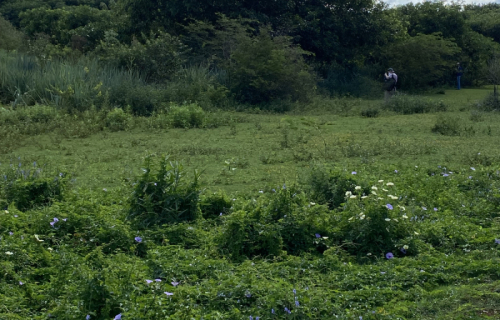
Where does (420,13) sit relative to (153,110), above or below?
above

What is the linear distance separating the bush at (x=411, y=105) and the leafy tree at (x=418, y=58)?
6.54 m

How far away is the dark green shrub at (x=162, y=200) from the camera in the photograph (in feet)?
16.4

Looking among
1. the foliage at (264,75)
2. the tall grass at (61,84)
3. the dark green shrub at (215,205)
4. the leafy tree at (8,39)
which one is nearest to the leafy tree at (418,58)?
the foliage at (264,75)

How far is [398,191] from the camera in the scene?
5.80 metres

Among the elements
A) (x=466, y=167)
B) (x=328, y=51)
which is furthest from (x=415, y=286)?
(x=328, y=51)

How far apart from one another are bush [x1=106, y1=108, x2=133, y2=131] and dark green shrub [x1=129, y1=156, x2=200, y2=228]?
6730 millimetres

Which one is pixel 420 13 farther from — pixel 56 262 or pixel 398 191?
pixel 56 262

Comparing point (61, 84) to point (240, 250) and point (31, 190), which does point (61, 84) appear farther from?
point (240, 250)

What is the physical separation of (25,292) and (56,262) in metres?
0.43

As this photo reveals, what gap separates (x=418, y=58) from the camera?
2161 centimetres

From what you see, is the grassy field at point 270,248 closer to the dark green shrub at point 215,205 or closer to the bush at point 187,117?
the dark green shrub at point 215,205

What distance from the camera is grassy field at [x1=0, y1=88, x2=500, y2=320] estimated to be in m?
3.42

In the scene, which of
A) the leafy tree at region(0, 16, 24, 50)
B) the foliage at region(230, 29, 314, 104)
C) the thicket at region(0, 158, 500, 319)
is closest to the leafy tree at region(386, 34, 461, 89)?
the foliage at region(230, 29, 314, 104)

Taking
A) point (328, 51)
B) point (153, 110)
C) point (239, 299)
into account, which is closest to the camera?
point (239, 299)
